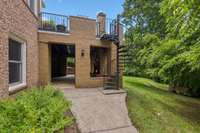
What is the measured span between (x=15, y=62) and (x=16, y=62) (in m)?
0.09

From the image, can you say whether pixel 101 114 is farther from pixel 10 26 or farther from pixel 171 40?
pixel 171 40

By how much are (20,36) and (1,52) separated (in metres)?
1.74

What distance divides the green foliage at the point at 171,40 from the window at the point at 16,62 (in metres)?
4.76

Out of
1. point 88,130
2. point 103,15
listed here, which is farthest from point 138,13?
point 88,130

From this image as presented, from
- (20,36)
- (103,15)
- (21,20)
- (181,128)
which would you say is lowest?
(181,128)

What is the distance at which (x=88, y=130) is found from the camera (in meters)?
5.86

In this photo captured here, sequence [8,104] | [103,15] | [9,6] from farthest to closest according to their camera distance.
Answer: [103,15], [9,6], [8,104]

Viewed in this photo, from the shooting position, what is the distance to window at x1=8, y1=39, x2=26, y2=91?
6.89 meters

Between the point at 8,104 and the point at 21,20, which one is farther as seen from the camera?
the point at 21,20

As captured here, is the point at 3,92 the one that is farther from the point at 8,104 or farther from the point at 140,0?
the point at 140,0

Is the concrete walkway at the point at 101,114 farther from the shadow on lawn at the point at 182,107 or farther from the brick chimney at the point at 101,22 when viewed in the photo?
the brick chimney at the point at 101,22

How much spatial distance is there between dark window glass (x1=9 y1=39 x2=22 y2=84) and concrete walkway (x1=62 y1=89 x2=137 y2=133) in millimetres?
2239

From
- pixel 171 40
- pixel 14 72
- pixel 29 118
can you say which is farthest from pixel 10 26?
pixel 171 40

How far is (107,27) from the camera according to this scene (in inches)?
533
